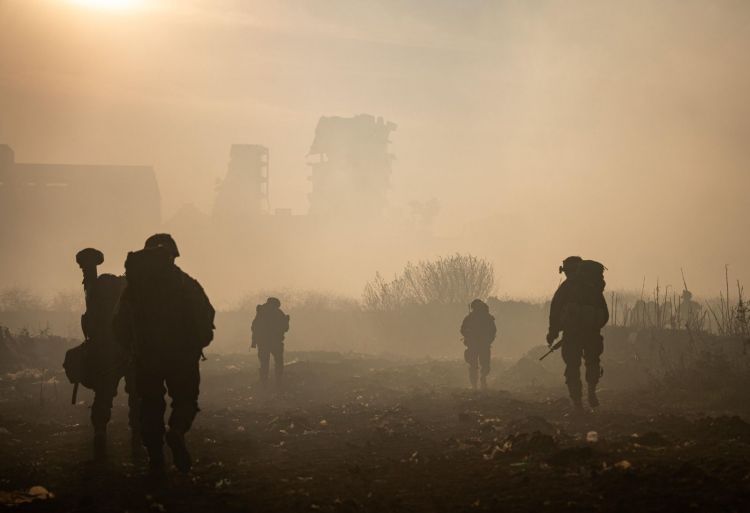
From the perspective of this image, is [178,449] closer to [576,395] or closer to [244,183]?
[576,395]

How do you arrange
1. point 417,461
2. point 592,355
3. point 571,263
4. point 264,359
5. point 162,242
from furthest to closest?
point 264,359
point 571,263
point 592,355
point 417,461
point 162,242

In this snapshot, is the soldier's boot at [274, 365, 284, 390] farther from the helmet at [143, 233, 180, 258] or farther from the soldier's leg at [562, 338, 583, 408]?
the helmet at [143, 233, 180, 258]

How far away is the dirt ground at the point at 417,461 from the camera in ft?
23.4

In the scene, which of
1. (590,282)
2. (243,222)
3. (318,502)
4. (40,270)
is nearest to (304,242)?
(243,222)

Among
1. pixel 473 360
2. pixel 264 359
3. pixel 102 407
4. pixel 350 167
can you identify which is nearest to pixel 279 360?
pixel 264 359

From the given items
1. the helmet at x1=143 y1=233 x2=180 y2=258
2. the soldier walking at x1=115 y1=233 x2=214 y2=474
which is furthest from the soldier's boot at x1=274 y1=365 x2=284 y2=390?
the soldier walking at x1=115 y1=233 x2=214 y2=474

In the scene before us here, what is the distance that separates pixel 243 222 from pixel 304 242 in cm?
799

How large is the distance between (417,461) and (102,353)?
14.4 feet

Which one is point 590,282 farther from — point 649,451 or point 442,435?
point 649,451

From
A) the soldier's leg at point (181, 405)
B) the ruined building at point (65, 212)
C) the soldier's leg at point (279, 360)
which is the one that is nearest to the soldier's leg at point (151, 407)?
the soldier's leg at point (181, 405)

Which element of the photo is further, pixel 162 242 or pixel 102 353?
pixel 102 353

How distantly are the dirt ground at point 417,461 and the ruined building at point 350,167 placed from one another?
86891 millimetres

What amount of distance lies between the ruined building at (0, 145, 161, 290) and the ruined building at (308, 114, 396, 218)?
85.3 feet

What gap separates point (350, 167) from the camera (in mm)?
105062
